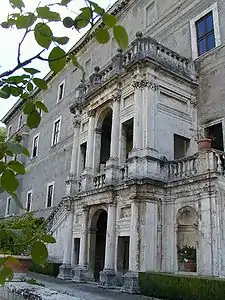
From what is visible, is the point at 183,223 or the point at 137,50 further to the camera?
the point at 137,50

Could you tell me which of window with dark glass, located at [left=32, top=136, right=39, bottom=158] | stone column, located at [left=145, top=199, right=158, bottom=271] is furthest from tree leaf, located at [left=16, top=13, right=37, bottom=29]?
window with dark glass, located at [left=32, top=136, right=39, bottom=158]

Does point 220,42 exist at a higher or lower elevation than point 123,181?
higher

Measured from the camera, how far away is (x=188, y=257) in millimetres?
12812

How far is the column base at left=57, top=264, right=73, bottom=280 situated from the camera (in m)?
16.8

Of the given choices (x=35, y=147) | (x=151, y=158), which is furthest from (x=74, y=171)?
(x=35, y=147)

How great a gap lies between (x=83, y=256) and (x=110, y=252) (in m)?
2.27

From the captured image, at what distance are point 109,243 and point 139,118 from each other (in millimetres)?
5361

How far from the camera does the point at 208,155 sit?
12.1 m

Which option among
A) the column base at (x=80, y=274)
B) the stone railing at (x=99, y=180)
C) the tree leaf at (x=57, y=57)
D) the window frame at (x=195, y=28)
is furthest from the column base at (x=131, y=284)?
the tree leaf at (x=57, y=57)

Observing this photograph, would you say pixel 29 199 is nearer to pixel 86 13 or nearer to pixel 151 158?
pixel 151 158

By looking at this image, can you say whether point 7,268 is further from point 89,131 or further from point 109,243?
point 89,131

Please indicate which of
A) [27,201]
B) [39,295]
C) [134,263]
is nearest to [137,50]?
[134,263]

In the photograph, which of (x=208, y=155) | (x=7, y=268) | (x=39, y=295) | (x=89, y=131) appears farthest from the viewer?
Answer: (x=89, y=131)

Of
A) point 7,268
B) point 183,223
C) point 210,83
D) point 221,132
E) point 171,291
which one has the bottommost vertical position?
point 171,291
